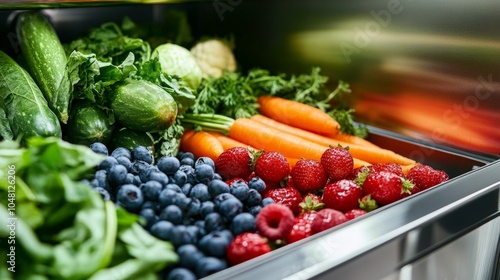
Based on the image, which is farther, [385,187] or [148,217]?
[385,187]

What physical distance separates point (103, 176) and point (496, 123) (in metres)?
1.16

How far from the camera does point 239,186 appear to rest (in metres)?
1.04

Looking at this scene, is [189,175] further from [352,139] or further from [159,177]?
[352,139]

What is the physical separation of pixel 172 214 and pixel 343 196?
0.42m

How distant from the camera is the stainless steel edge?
806mm

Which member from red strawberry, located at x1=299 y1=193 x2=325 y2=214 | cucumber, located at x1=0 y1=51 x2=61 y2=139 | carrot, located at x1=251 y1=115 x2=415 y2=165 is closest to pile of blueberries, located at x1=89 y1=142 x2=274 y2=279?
red strawberry, located at x1=299 y1=193 x2=325 y2=214

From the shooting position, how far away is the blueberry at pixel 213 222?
922mm

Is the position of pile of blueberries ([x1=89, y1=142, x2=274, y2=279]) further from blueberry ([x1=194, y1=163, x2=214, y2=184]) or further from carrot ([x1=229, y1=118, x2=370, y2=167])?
carrot ([x1=229, y1=118, x2=370, y2=167])

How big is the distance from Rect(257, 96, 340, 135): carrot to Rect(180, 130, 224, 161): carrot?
32 cm

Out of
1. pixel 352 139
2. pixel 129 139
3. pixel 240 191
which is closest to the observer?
pixel 240 191

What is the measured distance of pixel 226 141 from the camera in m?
1.68

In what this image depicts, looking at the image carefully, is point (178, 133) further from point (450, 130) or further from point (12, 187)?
point (450, 130)

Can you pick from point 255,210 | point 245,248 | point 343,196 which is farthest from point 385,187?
point 245,248

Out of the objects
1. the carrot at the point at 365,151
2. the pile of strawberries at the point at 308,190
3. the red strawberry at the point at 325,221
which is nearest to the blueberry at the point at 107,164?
the pile of strawberries at the point at 308,190
